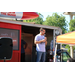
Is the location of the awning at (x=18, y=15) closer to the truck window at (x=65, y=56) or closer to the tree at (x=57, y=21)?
the truck window at (x=65, y=56)

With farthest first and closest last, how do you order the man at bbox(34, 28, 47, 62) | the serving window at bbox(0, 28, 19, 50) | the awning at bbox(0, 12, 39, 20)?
1. the awning at bbox(0, 12, 39, 20)
2. the serving window at bbox(0, 28, 19, 50)
3. the man at bbox(34, 28, 47, 62)

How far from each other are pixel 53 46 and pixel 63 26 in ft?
49.7

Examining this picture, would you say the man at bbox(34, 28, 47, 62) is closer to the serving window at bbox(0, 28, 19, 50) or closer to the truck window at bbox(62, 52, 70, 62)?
the serving window at bbox(0, 28, 19, 50)

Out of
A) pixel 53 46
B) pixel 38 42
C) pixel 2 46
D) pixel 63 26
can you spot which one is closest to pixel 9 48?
pixel 2 46

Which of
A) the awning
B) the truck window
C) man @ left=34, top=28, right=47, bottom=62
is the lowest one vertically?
the truck window

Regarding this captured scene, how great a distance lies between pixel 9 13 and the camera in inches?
241

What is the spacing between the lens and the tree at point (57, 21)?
2030 centimetres

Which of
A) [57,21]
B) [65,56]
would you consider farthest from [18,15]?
[57,21]

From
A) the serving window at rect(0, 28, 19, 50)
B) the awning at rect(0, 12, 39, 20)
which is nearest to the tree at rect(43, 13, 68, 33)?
the awning at rect(0, 12, 39, 20)

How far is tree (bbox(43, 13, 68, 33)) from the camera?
20297 mm

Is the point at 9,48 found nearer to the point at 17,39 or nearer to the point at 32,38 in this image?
the point at 17,39

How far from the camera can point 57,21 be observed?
20.6 m

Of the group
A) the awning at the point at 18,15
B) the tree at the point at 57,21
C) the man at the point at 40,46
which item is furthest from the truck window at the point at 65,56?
the tree at the point at 57,21

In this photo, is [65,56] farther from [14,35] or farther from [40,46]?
[14,35]
